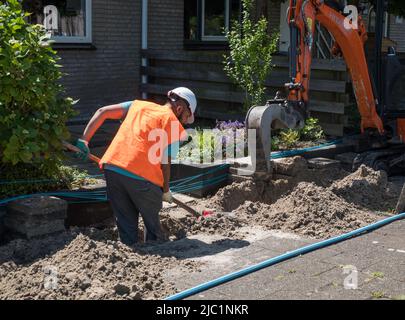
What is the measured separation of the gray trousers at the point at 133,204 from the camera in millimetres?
6094

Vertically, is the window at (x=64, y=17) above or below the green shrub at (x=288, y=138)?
above

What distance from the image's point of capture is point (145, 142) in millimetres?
6035

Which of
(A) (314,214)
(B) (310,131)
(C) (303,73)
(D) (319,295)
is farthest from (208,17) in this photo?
(D) (319,295)

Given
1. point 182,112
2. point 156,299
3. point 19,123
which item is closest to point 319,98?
point 182,112

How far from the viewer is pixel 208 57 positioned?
12508 millimetres

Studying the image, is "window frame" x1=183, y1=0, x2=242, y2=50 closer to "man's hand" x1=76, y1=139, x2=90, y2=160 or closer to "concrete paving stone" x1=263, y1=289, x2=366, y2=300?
"man's hand" x1=76, y1=139, x2=90, y2=160

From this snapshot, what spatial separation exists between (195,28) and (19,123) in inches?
378

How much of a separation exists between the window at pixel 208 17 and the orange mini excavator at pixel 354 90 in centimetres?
570

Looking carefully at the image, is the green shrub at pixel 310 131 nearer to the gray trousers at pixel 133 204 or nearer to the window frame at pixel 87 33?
the gray trousers at pixel 133 204

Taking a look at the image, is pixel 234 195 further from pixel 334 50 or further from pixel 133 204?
pixel 334 50

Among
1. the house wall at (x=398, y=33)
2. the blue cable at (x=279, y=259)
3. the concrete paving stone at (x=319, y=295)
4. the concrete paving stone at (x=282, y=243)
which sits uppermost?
the house wall at (x=398, y=33)

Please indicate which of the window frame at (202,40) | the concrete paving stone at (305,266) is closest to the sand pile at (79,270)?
the concrete paving stone at (305,266)

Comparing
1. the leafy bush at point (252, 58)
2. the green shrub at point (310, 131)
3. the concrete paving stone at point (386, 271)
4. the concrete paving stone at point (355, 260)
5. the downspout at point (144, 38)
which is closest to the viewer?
the concrete paving stone at point (386, 271)

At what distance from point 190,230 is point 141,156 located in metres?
1.15
